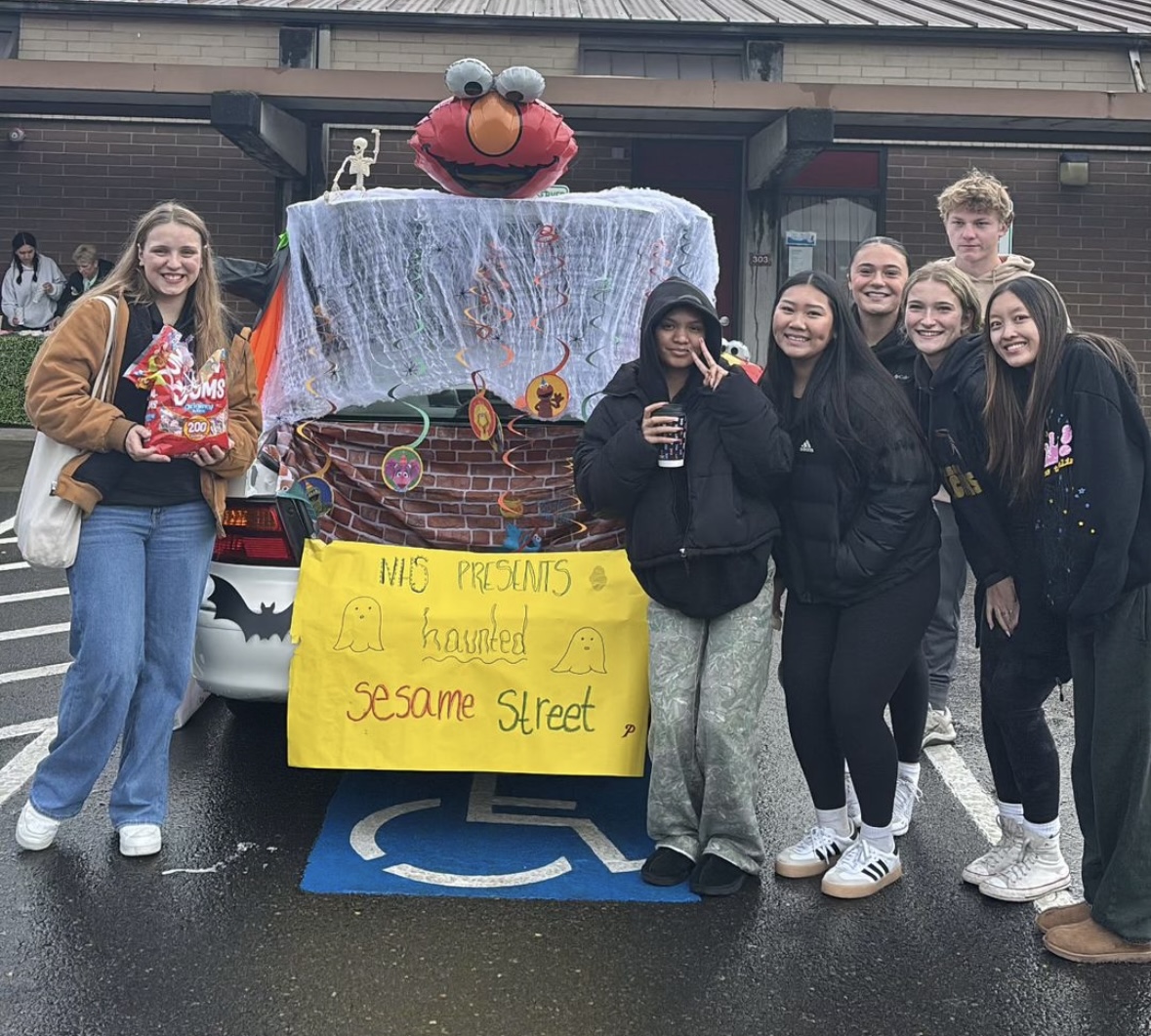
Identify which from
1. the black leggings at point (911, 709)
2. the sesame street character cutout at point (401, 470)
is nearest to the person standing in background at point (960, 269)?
the black leggings at point (911, 709)

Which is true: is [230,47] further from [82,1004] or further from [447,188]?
[82,1004]

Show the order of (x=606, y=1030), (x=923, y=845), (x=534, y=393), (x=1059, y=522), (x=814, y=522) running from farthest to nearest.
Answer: (x=534, y=393), (x=923, y=845), (x=814, y=522), (x=1059, y=522), (x=606, y=1030)

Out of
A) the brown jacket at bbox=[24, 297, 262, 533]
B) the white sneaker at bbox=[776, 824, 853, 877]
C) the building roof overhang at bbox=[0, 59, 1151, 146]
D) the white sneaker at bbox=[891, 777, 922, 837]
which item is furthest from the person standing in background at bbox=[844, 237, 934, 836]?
the building roof overhang at bbox=[0, 59, 1151, 146]

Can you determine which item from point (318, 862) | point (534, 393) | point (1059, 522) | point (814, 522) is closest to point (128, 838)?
point (318, 862)

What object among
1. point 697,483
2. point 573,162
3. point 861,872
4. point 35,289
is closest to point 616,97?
point 573,162

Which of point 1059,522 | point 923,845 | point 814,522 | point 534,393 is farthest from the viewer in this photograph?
point 534,393

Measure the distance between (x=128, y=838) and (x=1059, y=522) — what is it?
2670 millimetres

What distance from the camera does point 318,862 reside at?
3486mm

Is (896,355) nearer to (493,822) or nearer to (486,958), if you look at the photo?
(493,822)

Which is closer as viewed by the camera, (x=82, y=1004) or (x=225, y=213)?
(x=82, y=1004)

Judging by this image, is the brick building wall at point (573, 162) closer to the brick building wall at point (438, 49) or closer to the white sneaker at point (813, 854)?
the brick building wall at point (438, 49)

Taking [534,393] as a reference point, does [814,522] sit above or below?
below

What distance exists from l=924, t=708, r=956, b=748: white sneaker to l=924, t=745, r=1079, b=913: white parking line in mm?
24

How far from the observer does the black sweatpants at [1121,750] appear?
9.74 feet
